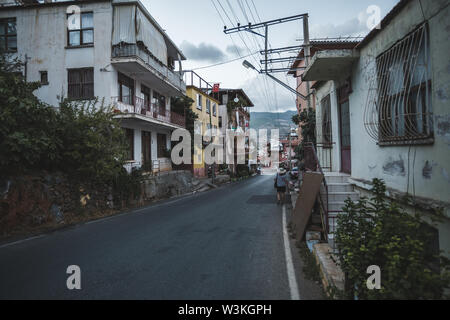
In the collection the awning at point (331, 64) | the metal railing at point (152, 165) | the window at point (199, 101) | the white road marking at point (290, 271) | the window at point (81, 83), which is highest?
the window at point (199, 101)

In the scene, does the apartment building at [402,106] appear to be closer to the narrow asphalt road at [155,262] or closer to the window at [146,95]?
the narrow asphalt road at [155,262]

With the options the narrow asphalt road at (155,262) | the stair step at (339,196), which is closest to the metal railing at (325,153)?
the stair step at (339,196)

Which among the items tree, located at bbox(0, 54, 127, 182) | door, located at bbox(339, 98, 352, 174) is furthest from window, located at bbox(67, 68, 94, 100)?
door, located at bbox(339, 98, 352, 174)

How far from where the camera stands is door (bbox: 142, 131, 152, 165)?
61.6 ft

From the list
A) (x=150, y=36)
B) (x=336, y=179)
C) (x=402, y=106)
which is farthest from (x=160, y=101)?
(x=402, y=106)

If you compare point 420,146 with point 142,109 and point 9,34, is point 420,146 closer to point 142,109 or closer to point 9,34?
point 142,109

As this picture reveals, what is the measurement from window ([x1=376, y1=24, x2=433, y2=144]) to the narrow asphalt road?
331 cm

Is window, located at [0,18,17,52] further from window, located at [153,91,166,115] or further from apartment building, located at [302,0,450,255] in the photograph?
apartment building, located at [302,0,450,255]

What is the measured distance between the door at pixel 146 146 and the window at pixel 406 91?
15442 millimetres

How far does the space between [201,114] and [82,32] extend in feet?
53.4

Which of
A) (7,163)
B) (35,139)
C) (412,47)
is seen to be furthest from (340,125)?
(7,163)

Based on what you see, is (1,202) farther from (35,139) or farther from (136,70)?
(136,70)

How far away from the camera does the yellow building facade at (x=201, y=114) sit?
2754cm
